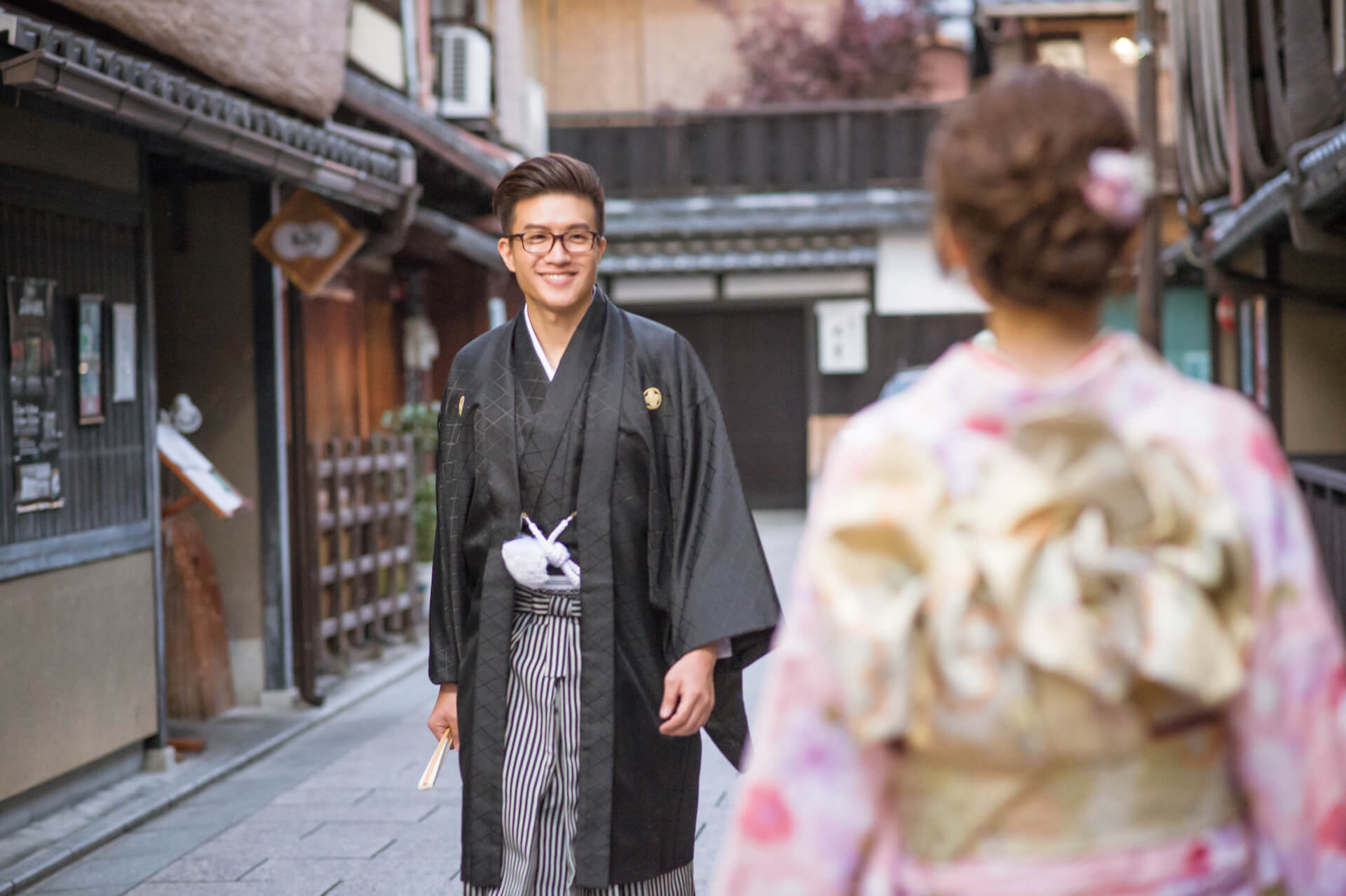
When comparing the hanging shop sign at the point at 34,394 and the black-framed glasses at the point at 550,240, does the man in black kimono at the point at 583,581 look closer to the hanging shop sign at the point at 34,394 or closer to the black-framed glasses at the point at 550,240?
the black-framed glasses at the point at 550,240

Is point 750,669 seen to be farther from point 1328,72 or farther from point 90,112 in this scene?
point 90,112

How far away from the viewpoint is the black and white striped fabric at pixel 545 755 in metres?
3.67

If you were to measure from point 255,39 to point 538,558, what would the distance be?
17.9 ft

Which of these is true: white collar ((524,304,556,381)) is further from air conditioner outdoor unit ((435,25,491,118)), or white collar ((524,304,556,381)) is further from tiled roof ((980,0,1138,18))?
tiled roof ((980,0,1138,18))

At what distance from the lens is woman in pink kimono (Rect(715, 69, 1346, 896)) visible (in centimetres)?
179

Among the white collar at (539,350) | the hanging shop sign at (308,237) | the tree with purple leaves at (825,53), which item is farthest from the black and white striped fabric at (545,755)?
the tree with purple leaves at (825,53)

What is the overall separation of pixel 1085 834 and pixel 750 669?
8474 millimetres

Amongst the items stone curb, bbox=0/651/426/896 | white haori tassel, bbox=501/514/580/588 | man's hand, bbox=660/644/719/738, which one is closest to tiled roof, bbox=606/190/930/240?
stone curb, bbox=0/651/426/896

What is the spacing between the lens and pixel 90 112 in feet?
20.0

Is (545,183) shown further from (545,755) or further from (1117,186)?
(1117,186)

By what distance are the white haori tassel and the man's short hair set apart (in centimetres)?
77

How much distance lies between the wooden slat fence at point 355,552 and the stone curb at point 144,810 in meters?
0.30

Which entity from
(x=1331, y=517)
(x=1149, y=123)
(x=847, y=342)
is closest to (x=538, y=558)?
(x=1331, y=517)

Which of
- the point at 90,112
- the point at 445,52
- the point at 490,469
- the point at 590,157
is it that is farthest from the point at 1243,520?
the point at 590,157
